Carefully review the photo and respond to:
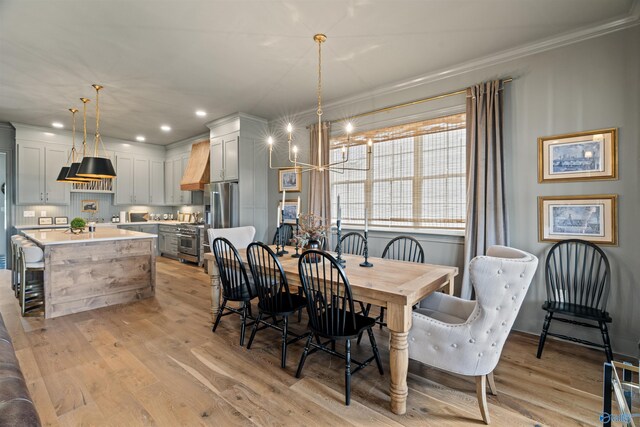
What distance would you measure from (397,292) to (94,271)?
151 inches

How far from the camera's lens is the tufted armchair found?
1.67 metres

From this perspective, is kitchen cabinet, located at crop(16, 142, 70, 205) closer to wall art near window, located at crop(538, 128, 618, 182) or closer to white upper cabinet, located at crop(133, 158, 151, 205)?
white upper cabinet, located at crop(133, 158, 151, 205)

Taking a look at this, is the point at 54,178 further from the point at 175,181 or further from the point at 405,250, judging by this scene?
the point at 405,250

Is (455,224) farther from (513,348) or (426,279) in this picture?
(426,279)

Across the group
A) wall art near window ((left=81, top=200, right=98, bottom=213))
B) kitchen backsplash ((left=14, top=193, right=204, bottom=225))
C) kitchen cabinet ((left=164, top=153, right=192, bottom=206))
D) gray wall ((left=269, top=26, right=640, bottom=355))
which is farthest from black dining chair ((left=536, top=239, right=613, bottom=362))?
wall art near window ((left=81, top=200, right=98, bottom=213))

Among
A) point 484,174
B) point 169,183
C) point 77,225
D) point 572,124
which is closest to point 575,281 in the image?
point 484,174

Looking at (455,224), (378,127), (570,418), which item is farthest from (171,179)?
(570,418)

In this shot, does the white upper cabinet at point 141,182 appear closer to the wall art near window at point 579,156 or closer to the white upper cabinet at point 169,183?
the white upper cabinet at point 169,183

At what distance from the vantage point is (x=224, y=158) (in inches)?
223

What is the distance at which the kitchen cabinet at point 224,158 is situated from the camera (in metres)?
5.45

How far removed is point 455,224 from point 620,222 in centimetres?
140

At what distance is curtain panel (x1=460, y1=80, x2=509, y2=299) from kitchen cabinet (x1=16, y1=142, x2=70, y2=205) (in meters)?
7.61

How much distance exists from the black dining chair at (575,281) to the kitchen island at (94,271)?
4656 millimetres

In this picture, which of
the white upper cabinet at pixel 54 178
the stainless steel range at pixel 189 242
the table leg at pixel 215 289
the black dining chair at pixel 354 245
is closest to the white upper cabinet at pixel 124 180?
the white upper cabinet at pixel 54 178
